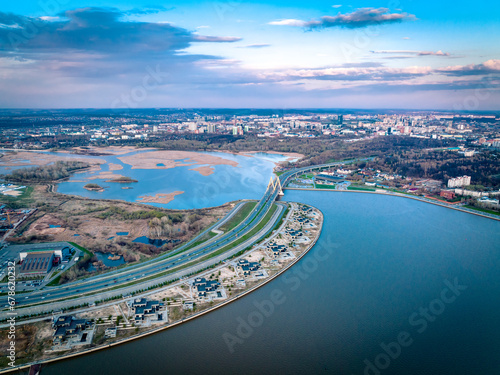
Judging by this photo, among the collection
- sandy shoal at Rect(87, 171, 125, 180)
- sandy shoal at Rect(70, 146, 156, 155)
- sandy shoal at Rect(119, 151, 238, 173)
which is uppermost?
sandy shoal at Rect(70, 146, 156, 155)

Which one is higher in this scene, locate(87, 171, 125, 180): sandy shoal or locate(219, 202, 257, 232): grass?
locate(87, 171, 125, 180): sandy shoal

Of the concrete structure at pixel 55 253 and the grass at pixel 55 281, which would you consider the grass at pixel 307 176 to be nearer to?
the concrete structure at pixel 55 253

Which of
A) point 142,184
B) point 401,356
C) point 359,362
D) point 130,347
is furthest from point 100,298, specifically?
point 142,184

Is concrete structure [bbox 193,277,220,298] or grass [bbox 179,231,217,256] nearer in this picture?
concrete structure [bbox 193,277,220,298]

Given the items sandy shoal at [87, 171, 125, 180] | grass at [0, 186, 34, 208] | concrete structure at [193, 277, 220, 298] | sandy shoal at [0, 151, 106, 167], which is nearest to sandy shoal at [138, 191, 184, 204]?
grass at [0, 186, 34, 208]

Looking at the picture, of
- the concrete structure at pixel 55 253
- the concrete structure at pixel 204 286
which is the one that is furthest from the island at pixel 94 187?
the concrete structure at pixel 204 286

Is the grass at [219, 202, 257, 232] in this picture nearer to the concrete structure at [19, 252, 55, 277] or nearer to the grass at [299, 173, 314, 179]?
the concrete structure at [19, 252, 55, 277]

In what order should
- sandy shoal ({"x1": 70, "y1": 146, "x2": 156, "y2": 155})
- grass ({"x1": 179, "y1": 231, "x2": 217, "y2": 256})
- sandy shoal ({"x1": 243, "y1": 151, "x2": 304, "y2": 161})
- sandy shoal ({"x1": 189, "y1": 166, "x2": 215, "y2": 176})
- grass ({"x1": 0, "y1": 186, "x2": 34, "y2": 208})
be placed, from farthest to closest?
sandy shoal ({"x1": 70, "y1": 146, "x2": 156, "y2": 155}) < sandy shoal ({"x1": 243, "y1": 151, "x2": 304, "y2": 161}) < sandy shoal ({"x1": 189, "y1": 166, "x2": 215, "y2": 176}) < grass ({"x1": 0, "y1": 186, "x2": 34, "y2": 208}) < grass ({"x1": 179, "y1": 231, "x2": 217, "y2": 256})
